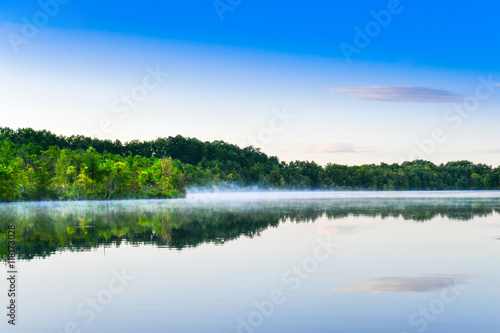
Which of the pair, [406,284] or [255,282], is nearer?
[406,284]

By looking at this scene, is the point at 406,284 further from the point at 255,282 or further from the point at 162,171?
the point at 162,171

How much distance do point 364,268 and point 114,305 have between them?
26.8ft

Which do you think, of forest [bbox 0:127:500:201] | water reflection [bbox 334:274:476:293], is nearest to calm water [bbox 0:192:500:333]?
water reflection [bbox 334:274:476:293]

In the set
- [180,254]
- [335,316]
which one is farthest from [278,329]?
[180,254]

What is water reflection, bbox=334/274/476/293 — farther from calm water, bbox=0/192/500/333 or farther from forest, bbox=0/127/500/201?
forest, bbox=0/127/500/201

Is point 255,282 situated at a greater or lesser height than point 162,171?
lesser

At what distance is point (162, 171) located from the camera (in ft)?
296

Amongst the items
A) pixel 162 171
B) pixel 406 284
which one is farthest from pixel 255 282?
pixel 162 171

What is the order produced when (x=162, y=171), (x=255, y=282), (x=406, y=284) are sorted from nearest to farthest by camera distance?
(x=406, y=284), (x=255, y=282), (x=162, y=171)

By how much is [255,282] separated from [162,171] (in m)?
76.4

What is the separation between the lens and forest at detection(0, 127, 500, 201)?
73787 millimetres

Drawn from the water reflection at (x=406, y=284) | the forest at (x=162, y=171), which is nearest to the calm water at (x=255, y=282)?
the water reflection at (x=406, y=284)

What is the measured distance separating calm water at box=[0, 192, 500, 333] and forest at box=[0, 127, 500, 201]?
43234 millimetres

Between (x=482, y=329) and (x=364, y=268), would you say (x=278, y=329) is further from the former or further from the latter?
(x=364, y=268)
